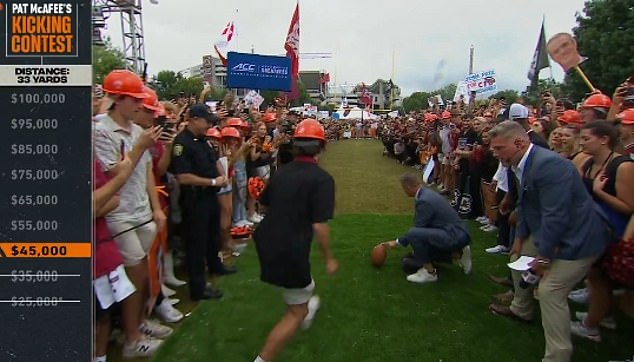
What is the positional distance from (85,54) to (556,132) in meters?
5.55

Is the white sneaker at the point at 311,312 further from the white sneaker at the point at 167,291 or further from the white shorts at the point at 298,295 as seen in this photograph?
the white sneaker at the point at 167,291

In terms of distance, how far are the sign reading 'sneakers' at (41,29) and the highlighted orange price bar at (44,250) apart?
0.84 meters

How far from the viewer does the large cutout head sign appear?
698cm

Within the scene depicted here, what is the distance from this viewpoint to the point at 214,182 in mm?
5086

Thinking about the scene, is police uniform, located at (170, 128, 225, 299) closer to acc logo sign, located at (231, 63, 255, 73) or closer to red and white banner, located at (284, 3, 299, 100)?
acc logo sign, located at (231, 63, 255, 73)

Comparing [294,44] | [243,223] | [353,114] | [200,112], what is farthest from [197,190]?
[353,114]

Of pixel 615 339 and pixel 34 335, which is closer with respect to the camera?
pixel 34 335

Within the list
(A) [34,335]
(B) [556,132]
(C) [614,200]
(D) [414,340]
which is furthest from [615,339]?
(A) [34,335]

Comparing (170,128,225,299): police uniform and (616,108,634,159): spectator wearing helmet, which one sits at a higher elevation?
(616,108,634,159): spectator wearing helmet

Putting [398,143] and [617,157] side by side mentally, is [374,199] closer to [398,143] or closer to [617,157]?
[617,157]

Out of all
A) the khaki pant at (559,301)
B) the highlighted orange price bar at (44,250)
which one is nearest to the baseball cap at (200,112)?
the highlighted orange price bar at (44,250)

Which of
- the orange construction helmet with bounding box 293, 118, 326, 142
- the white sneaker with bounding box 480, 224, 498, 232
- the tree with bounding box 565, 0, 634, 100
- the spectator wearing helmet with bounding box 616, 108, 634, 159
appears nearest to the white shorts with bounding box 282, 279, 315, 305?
the orange construction helmet with bounding box 293, 118, 326, 142

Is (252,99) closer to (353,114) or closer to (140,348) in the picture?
(140,348)

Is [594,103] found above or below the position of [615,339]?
above
